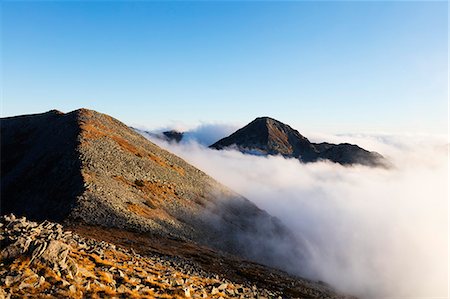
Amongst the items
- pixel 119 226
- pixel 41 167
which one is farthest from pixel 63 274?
pixel 41 167

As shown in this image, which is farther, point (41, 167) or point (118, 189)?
point (41, 167)

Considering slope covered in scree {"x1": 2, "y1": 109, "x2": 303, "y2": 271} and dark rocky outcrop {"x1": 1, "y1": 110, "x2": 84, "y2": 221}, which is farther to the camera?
dark rocky outcrop {"x1": 1, "y1": 110, "x2": 84, "y2": 221}

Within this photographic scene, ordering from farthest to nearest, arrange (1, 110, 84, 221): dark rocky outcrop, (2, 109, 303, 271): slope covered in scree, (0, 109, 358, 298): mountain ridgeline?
(1, 110, 84, 221): dark rocky outcrop → (2, 109, 303, 271): slope covered in scree → (0, 109, 358, 298): mountain ridgeline

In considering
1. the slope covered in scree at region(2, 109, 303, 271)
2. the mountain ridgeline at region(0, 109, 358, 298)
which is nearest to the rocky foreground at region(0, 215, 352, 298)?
the mountain ridgeline at region(0, 109, 358, 298)

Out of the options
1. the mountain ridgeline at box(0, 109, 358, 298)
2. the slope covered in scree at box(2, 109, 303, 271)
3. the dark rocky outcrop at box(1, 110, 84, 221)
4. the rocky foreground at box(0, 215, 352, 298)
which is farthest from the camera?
the dark rocky outcrop at box(1, 110, 84, 221)

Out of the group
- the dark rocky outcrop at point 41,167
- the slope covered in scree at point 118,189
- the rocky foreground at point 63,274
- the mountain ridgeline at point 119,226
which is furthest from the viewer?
the dark rocky outcrop at point 41,167

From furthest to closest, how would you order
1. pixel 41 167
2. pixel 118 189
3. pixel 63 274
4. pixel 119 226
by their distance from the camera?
1. pixel 41 167
2. pixel 118 189
3. pixel 119 226
4. pixel 63 274

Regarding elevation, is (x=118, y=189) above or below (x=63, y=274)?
above

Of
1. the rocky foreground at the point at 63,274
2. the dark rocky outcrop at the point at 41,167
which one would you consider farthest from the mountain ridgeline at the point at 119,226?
the dark rocky outcrop at the point at 41,167

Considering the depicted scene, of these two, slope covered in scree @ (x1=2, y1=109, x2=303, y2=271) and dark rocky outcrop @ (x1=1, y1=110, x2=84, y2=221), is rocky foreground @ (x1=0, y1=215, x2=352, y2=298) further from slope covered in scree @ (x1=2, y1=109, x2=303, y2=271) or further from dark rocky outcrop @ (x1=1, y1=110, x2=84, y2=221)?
dark rocky outcrop @ (x1=1, y1=110, x2=84, y2=221)

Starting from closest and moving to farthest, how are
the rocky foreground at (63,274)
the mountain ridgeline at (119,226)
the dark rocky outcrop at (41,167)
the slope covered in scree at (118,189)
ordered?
the rocky foreground at (63,274)
the mountain ridgeline at (119,226)
the slope covered in scree at (118,189)
the dark rocky outcrop at (41,167)

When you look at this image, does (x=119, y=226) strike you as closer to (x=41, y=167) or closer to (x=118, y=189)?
(x=118, y=189)

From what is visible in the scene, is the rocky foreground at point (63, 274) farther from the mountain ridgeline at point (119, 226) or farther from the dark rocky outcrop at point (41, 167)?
the dark rocky outcrop at point (41, 167)

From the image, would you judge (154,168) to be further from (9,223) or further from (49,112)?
(9,223)
